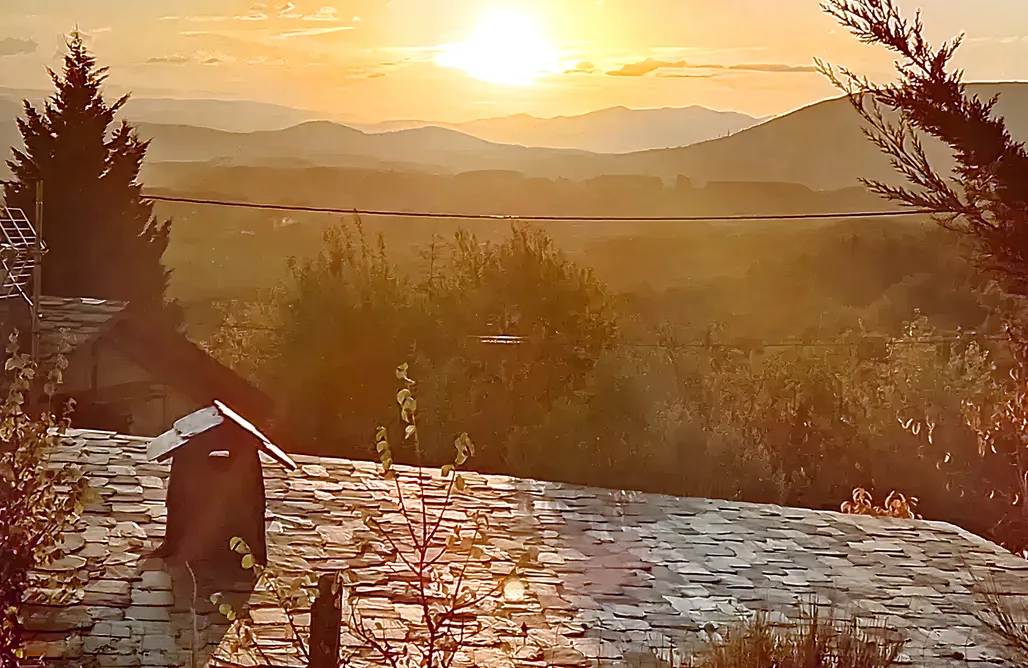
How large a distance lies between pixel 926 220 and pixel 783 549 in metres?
3.65

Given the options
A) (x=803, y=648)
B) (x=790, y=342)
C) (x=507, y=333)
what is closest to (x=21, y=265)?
(x=507, y=333)

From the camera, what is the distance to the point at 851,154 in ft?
20.8

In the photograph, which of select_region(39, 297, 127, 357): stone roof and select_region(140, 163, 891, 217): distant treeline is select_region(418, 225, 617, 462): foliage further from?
select_region(39, 297, 127, 357): stone roof

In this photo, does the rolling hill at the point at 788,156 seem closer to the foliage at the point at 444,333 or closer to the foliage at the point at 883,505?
the foliage at the point at 444,333

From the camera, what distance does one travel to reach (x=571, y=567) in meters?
3.73

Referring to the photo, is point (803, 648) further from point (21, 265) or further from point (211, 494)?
point (21, 265)

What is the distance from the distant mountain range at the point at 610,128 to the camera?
572 cm

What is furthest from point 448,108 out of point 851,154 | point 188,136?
point 851,154

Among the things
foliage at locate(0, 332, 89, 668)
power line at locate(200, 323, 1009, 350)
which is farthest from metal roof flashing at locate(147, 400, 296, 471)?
power line at locate(200, 323, 1009, 350)

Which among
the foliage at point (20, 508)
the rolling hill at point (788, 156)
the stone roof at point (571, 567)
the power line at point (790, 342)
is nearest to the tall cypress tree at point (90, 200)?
the power line at point (790, 342)

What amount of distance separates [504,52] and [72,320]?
8.97 ft

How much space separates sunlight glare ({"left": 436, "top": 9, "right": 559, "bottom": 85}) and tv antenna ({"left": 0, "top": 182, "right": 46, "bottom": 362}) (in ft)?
7.36

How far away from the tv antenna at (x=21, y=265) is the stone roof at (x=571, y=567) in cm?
85

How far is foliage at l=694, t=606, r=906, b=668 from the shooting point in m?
2.89
